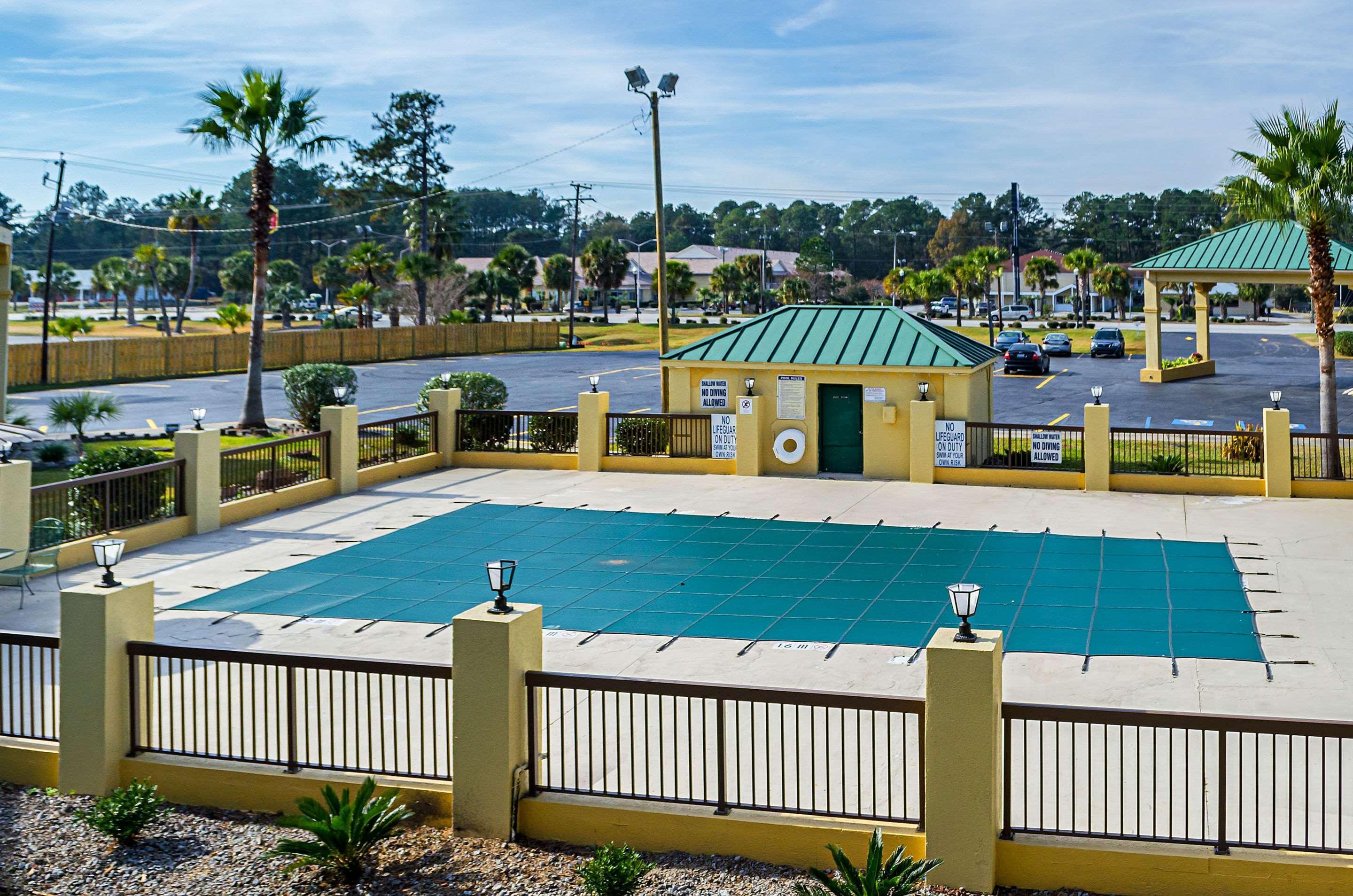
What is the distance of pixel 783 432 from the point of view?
27312 millimetres

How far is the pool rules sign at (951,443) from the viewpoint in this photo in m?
25.8

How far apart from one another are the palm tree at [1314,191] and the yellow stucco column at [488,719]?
21.0 m

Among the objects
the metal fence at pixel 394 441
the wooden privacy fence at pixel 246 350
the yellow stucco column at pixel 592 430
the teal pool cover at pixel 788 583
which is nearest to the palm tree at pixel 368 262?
the wooden privacy fence at pixel 246 350

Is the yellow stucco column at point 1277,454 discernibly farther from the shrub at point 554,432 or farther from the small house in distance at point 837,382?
the shrub at point 554,432

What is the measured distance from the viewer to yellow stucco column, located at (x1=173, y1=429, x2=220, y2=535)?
67.9 feet

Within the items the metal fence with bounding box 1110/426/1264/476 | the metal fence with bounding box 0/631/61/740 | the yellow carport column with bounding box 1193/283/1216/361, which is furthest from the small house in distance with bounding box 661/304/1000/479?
the yellow carport column with bounding box 1193/283/1216/361

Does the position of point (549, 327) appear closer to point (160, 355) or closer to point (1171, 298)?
point (160, 355)

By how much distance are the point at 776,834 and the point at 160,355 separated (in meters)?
50.3

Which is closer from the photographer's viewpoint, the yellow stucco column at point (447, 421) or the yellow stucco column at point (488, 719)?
the yellow stucco column at point (488, 719)

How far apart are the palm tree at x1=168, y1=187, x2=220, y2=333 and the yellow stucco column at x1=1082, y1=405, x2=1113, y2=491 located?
55.2 metres

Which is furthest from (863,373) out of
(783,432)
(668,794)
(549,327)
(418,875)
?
(549,327)

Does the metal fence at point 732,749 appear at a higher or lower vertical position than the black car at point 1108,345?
lower

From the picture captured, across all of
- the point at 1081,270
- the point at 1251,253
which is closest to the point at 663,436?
the point at 1251,253

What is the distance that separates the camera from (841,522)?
2238cm
